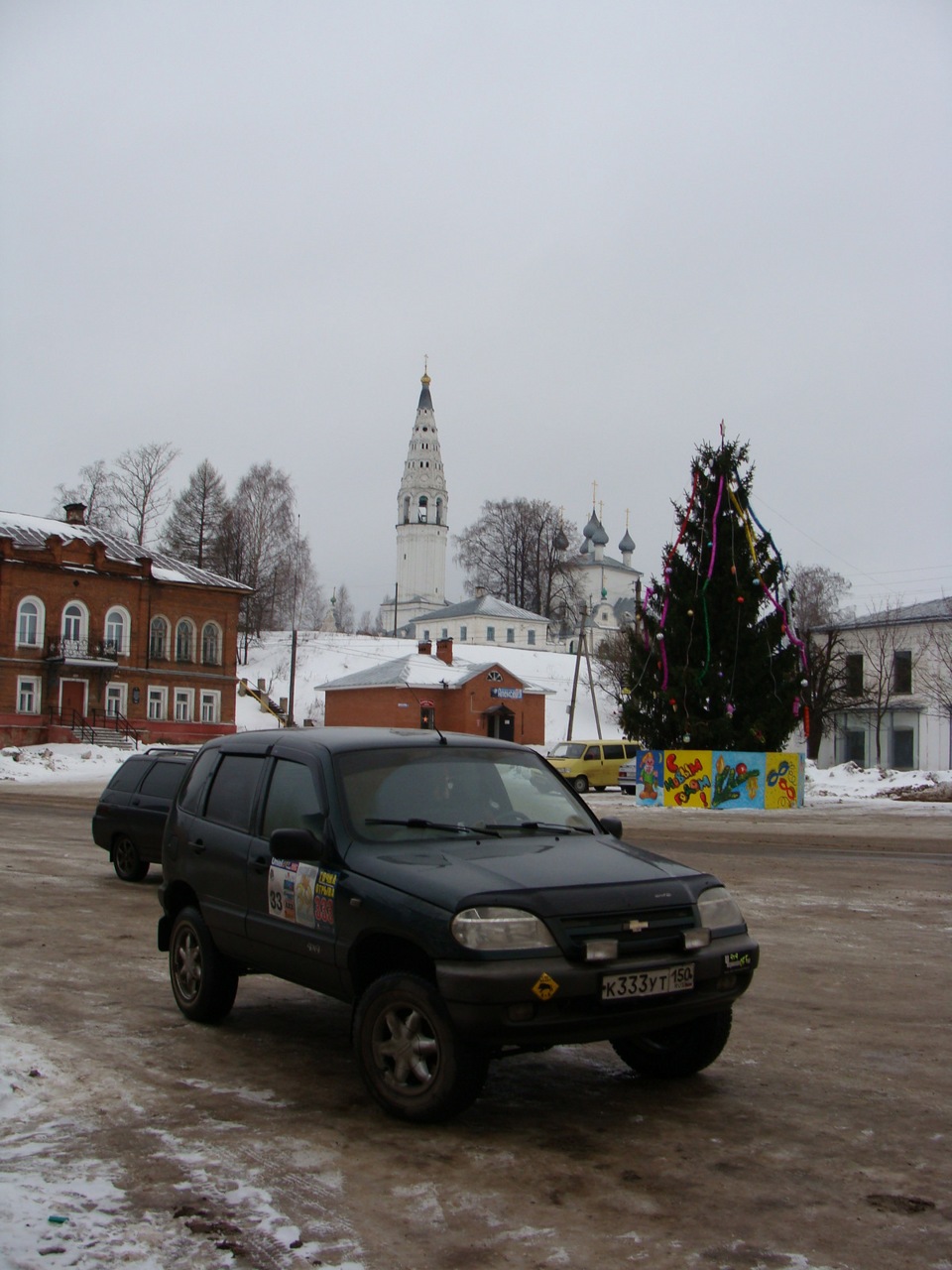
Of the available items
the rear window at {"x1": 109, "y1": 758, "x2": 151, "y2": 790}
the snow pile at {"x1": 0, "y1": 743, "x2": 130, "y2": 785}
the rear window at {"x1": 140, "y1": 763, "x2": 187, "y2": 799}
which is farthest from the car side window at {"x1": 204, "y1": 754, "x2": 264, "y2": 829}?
the snow pile at {"x1": 0, "y1": 743, "x2": 130, "y2": 785}

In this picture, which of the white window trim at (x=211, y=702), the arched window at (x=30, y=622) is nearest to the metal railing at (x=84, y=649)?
the arched window at (x=30, y=622)

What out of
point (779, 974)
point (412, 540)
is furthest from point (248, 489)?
point (779, 974)

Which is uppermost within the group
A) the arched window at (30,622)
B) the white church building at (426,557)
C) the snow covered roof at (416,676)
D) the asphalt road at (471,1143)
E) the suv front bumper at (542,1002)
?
the white church building at (426,557)

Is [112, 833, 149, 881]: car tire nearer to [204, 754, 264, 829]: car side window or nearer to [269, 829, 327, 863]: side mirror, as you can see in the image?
[204, 754, 264, 829]: car side window

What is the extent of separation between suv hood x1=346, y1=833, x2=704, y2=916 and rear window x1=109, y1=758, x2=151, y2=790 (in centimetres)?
921

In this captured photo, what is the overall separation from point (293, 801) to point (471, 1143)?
2.17 meters

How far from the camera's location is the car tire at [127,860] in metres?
13.9

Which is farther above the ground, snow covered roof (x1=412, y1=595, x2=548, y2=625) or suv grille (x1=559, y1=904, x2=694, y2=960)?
snow covered roof (x1=412, y1=595, x2=548, y2=625)

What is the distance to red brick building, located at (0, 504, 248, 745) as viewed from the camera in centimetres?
5256

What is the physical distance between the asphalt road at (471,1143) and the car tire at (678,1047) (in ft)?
0.38

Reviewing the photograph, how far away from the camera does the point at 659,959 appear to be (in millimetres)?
5324

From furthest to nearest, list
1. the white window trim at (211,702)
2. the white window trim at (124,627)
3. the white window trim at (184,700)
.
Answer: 1. the white window trim at (211,702)
2. the white window trim at (184,700)
3. the white window trim at (124,627)

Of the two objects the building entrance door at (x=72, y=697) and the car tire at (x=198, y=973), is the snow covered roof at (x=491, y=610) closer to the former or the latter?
the building entrance door at (x=72, y=697)

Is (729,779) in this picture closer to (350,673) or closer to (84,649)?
(84,649)
